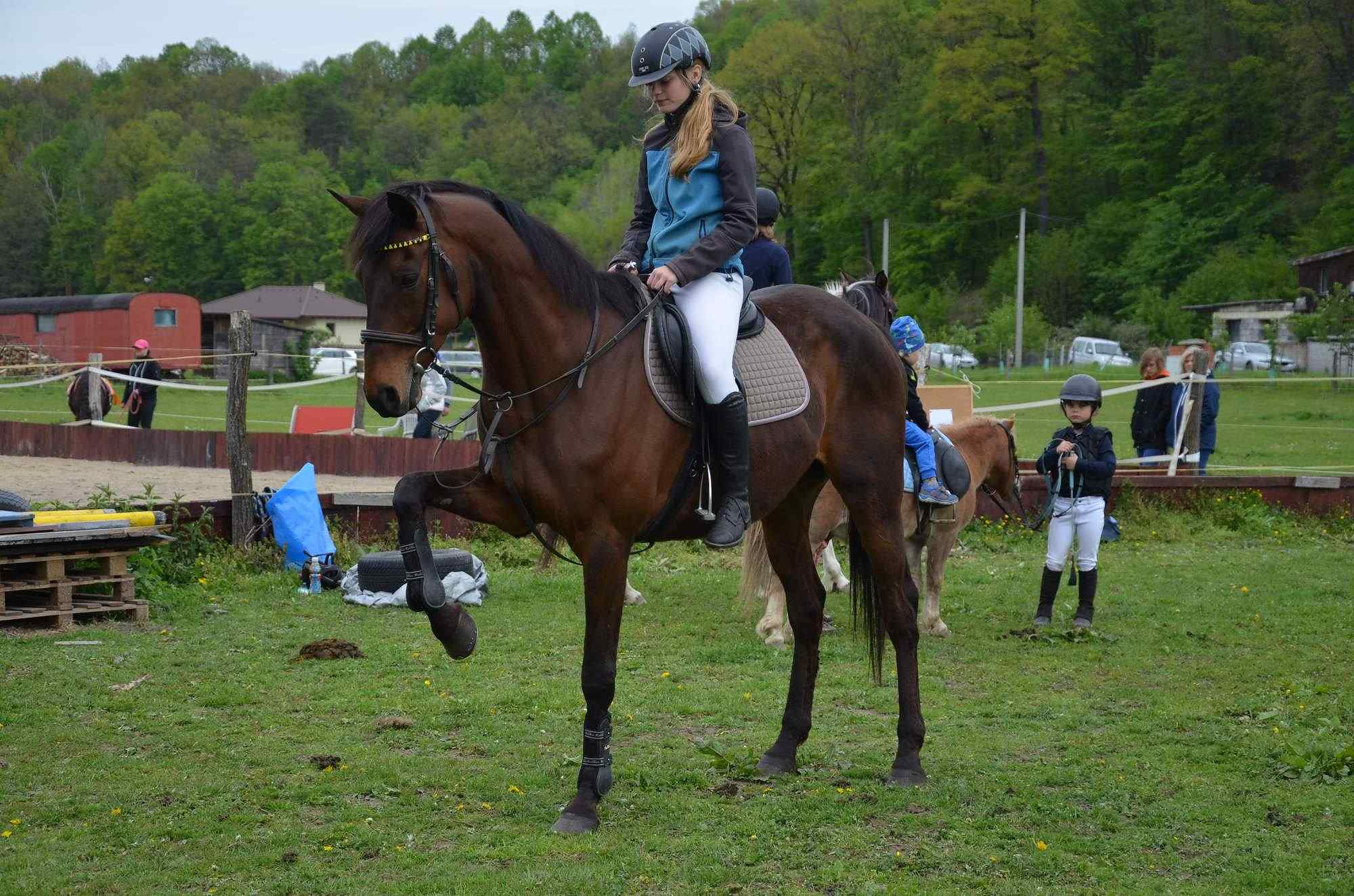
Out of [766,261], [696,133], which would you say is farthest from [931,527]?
[696,133]

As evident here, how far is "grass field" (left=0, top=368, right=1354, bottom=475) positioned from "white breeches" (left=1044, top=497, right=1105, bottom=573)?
304 inches

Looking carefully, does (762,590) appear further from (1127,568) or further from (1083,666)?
(1127,568)

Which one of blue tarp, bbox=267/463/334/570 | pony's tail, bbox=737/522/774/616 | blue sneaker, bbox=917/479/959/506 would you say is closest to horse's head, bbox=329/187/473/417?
pony's tail, bbox=737/522/774/616

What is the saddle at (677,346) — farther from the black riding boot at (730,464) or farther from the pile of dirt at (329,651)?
the pile of dirt at (329,651)

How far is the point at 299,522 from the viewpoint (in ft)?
36.1

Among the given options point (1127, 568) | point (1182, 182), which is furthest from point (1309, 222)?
point (1127, 568)

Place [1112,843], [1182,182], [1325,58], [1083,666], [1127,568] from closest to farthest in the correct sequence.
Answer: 1. [1112,843]
2. [1083,666]
3. [1127,568]
4. [1325,58]
5. [1182,182]

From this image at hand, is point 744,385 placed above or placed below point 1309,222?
below

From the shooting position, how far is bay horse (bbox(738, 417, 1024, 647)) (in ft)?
29.4

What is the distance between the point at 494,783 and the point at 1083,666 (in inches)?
178

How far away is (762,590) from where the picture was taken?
30.9 feet

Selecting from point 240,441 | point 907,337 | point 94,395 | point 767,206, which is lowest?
point 94,395

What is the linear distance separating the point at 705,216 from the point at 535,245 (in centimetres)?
93

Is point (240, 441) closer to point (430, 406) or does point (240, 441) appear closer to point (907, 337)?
point (907, 337)
